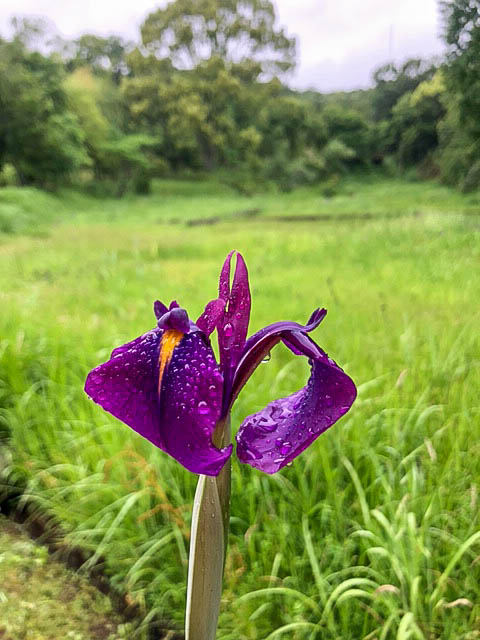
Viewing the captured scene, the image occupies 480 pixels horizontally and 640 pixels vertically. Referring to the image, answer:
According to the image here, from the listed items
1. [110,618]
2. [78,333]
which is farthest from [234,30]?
[110,618]

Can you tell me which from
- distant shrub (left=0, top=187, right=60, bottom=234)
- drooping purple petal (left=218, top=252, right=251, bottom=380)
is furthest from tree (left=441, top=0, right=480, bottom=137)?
distant shrub (left=0, top=187, right=60, bottom=234)

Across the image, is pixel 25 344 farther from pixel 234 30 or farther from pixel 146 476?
pixel 234 30

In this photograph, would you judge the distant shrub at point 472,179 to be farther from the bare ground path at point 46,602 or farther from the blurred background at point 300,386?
the bare ground path at point 46,602

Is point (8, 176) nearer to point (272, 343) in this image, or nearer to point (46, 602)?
point (46, 602)

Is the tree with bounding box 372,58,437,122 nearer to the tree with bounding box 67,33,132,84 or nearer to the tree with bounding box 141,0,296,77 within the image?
the tree with bounding box 141,0,296,77

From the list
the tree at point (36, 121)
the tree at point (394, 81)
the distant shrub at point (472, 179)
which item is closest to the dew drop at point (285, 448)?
the distant shrub at point (472, 179)

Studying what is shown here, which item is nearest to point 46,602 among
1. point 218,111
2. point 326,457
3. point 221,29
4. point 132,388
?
point 326,457

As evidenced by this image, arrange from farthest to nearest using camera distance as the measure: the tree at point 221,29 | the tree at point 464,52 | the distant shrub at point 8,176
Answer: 1. the distant shrub at point 8,176
2. the tree at point 221,29
3. the tree at point 464,52
